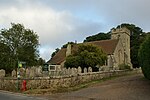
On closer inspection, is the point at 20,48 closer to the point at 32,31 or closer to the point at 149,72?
the point at 32,31

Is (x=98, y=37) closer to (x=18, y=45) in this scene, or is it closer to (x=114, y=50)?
(x=114, y=50)

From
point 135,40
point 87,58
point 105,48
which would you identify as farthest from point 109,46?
point 135,40

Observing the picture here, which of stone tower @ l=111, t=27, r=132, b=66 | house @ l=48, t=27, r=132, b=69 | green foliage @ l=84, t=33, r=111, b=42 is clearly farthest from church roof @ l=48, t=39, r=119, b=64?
green foliage @ l=84, t=33, r=111, b=42

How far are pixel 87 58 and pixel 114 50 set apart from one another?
16669mm

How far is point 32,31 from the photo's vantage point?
57.3 meters

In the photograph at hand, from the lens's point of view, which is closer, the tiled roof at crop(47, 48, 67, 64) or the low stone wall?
the low stone wall

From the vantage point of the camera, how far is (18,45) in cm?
5581

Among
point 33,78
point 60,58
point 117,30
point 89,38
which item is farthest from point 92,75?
point 89,38

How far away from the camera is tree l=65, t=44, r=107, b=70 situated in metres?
45.6

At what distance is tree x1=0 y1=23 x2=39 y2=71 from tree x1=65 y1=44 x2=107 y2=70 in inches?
423

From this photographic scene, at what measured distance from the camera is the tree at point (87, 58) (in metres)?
45.6

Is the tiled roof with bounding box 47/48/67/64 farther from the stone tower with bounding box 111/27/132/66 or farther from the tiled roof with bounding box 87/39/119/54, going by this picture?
the stone tower with bounding box 111/27/132/66

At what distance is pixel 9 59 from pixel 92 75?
81.9ft

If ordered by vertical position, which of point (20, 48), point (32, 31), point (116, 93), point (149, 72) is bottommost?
point (116, 93)
